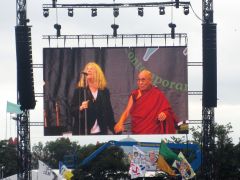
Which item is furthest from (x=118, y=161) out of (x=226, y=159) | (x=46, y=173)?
(x=46, y=173)

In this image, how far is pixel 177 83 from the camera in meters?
41.7

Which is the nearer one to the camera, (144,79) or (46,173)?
(144,79)

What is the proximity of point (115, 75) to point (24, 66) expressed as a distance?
818cm

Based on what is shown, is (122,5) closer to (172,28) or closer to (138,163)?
(172,28)

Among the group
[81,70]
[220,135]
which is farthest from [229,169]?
[81,70]

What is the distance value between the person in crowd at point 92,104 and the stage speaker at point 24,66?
696cm

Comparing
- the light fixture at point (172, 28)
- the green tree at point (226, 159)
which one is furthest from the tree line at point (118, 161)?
the light fixture at point (172, 28)

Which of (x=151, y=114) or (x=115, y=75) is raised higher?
(x=115, y=75)

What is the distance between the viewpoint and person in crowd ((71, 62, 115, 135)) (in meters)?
41.3

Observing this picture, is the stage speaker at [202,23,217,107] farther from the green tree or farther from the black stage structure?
the green tree

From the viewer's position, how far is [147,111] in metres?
41.6

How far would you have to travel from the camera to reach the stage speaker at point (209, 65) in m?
34.8

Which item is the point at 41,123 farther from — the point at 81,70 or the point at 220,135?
the point at 220,135

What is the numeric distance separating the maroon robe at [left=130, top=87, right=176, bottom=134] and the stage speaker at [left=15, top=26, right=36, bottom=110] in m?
8.03
